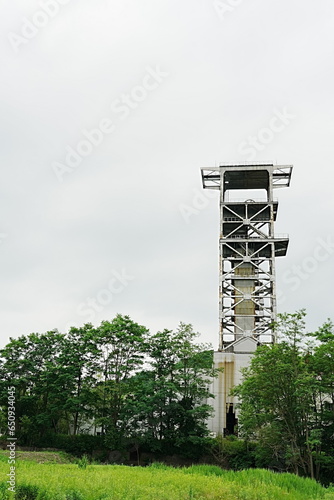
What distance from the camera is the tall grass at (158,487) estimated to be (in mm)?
12860

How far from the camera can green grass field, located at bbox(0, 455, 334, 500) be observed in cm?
1284

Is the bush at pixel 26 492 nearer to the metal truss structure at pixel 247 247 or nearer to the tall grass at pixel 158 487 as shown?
the tall grass at pixel 158 487

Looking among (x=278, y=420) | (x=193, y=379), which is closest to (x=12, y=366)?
(x=193, y=379)

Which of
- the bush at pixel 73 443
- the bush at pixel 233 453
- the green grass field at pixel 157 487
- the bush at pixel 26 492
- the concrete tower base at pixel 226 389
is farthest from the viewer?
the concrete tower base at pixel 226 389

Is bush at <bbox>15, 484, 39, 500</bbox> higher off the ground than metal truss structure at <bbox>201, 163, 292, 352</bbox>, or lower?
lower

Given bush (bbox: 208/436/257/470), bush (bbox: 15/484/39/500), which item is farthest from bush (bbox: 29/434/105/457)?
bush (bbox: 15/484/39/500)

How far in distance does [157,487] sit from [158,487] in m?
0.05

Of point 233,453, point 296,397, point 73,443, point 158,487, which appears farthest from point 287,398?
point 73,443

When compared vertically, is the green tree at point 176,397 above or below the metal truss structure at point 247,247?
below

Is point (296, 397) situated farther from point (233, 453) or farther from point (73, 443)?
point (73, 443)

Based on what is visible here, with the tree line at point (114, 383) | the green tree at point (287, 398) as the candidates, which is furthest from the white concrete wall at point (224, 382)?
the green tree at point (287, 398)

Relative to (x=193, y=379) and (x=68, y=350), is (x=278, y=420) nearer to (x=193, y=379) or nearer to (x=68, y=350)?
(x=193, y=379)

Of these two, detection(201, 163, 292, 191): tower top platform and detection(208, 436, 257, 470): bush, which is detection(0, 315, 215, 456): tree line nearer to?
detection(208, 436, 257, 470): bush

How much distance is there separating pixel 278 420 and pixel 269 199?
2894cm
